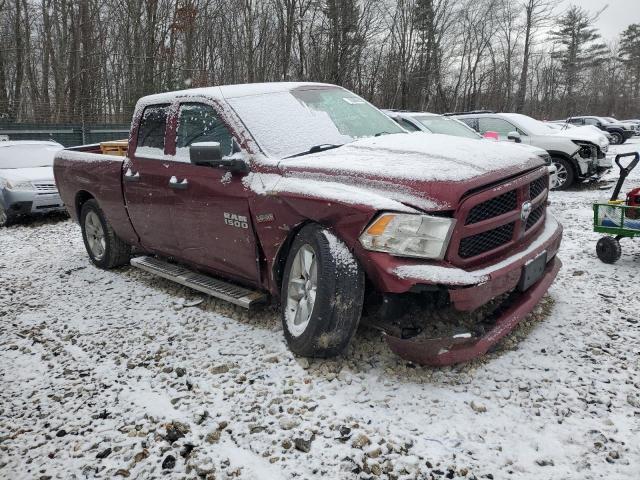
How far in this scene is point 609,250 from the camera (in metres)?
5.04

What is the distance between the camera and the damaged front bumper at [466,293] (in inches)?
106

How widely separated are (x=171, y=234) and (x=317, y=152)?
163 cm

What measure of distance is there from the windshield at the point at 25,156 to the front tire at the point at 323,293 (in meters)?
8.40

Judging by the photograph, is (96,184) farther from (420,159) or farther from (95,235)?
(420,159)

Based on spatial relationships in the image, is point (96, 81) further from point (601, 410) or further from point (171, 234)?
point (601, 410)

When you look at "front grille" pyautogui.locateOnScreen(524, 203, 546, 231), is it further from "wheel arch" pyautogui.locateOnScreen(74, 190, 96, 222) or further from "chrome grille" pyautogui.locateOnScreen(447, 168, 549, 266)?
"wheel arch" pyautogui.locateOnScreen(74, 190, 96, 222)

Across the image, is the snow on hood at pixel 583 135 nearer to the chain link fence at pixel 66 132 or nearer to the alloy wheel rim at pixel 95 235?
the alloy wheel rim at pixel 95 235

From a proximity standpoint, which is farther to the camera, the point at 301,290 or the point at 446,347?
the point at 301,290

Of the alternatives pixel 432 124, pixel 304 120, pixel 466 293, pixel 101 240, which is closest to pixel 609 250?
pixel 466 293

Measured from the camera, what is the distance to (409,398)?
9.24ft

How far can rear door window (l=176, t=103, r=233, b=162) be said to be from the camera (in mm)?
3846

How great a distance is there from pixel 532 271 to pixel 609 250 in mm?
2374

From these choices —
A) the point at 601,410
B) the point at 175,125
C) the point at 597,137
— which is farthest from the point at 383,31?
the point at 601,410

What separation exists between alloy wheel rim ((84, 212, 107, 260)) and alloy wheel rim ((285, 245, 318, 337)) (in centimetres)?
322
